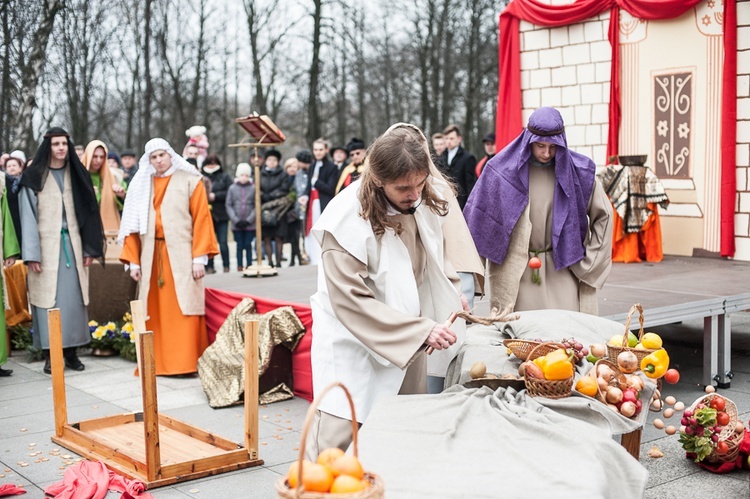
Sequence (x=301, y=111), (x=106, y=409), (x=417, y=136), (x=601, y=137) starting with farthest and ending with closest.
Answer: (x=301, y=111) < (x=601, y=137) < (x=106, y=409) < (x=417, y=136)

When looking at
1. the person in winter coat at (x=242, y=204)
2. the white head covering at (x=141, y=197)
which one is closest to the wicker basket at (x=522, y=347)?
the white head covering at (x=141, y=197)

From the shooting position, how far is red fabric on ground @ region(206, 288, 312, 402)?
247 inches

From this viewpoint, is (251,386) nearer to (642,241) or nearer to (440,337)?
(440,337)

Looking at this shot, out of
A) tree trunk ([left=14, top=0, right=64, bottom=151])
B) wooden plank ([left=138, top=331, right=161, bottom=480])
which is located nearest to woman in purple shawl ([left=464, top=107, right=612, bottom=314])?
wooden plank ([left=138, top=331, right=161, bottom=480])

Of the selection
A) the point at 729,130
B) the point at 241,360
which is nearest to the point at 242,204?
the point at 241,360

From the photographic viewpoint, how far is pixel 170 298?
7105 millimetres

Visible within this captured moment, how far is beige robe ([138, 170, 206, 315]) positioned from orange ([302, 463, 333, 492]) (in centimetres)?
501

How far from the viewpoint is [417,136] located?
319 cm

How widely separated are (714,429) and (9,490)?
3.42 metres

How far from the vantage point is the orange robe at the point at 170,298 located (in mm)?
7043

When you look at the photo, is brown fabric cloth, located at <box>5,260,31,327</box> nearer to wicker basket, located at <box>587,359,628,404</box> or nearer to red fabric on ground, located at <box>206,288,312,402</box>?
red fabric on ground, located at <box>206,288,312,402</box>

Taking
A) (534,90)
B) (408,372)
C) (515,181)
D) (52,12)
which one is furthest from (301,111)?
(408,372)

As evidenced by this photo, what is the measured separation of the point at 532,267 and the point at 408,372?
1.98m

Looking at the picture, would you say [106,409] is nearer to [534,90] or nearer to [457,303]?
[457,303]
